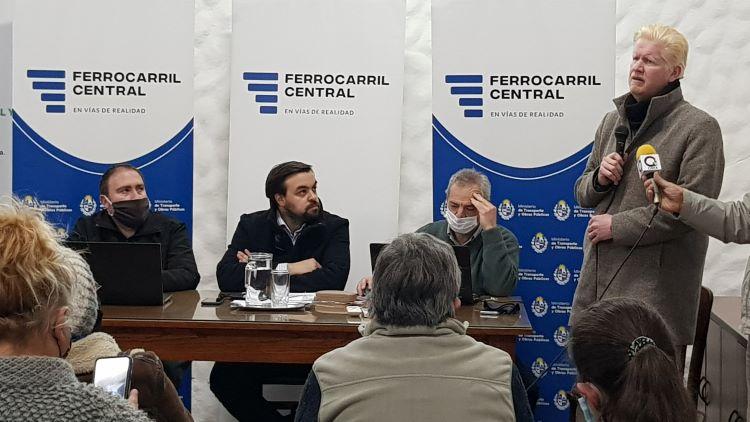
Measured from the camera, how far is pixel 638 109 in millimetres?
3684

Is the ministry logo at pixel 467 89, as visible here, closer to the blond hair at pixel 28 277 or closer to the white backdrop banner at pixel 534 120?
the white backdrop banner at pixel 534 120

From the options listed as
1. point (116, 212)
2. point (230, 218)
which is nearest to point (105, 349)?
point (116, 212)

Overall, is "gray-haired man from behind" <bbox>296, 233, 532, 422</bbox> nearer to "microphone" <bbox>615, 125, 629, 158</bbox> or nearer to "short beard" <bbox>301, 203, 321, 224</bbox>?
"microphone" <bbox>615, 125, 629, 158</bbox>

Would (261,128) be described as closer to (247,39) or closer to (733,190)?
(247,39)

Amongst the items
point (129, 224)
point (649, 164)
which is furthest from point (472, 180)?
point (129, 224)

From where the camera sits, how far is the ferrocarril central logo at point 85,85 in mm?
5277

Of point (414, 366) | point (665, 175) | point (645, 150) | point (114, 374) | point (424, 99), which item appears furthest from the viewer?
point (424, 99)

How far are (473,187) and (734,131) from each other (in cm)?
162

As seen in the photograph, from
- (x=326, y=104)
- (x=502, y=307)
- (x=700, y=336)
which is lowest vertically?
(x=700, y=336)

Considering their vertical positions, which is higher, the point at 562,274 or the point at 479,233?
the point at 479,233

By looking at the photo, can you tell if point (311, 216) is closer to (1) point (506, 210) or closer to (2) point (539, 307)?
(1) point (506, 210)

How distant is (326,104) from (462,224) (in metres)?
1.07

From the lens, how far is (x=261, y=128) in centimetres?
522

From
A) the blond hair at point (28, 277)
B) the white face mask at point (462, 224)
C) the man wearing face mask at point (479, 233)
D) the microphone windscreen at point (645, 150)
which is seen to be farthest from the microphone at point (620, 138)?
the blond hair at point (28, 277)
